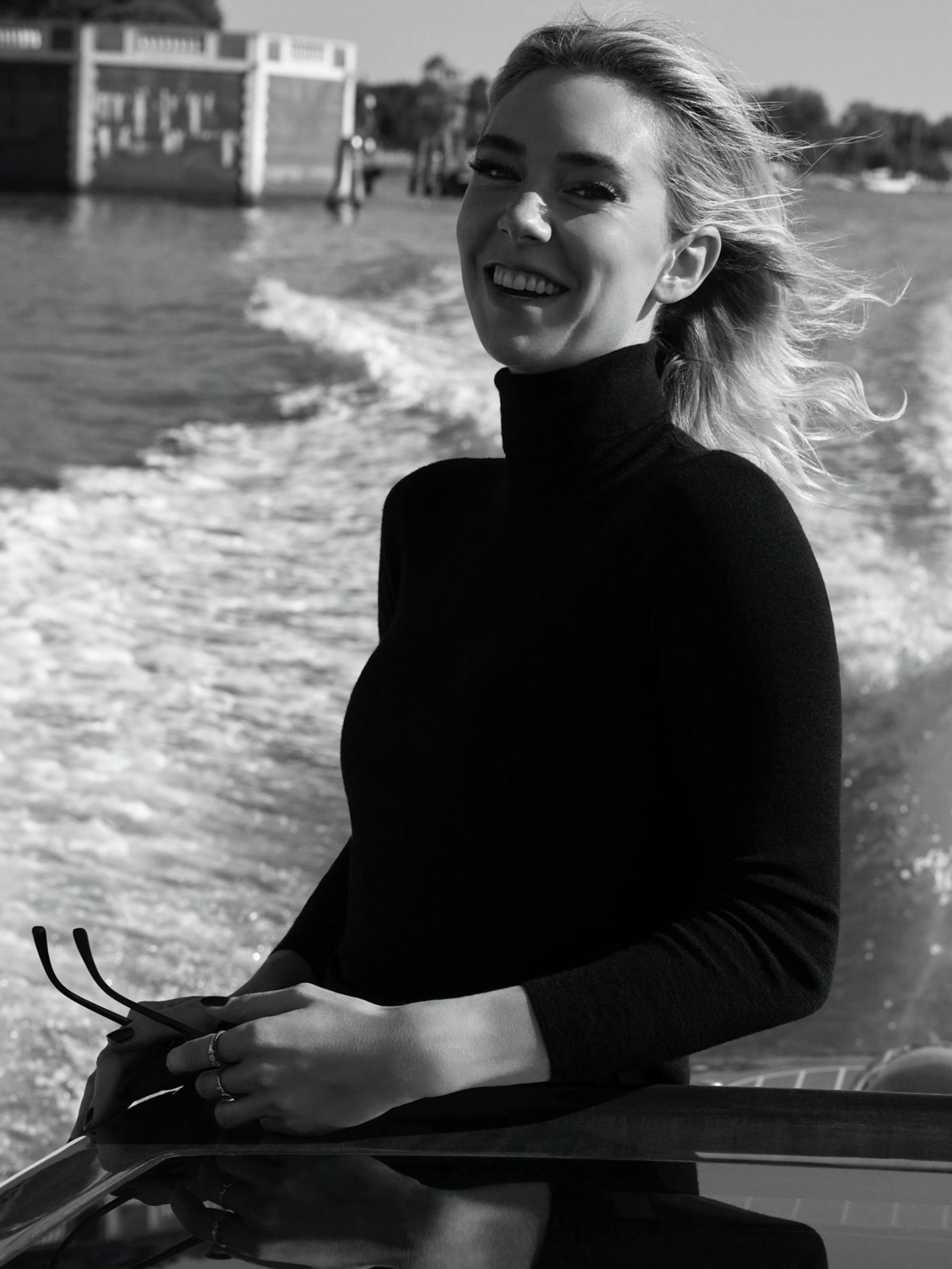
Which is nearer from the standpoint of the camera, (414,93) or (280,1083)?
(280,1083)

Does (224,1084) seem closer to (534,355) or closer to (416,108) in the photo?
(534,355)

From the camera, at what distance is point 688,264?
980 millimetres

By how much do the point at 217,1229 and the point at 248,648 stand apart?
149 inches

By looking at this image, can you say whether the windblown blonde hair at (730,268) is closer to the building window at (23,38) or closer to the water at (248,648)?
the water at (248,648)

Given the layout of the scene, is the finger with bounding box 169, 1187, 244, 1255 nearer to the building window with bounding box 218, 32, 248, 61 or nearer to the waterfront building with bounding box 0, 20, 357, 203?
the waterfront building with bounding box 0, 20, 357, 203

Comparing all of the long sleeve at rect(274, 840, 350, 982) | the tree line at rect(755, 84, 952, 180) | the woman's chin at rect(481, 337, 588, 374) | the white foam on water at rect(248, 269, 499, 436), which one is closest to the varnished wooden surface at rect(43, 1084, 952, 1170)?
the long sleeve at rect(274, 840, 350, 982)

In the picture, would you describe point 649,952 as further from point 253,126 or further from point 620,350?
point 253,126

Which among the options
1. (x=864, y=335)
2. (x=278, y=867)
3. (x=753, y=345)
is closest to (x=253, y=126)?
(x=864, y=335)

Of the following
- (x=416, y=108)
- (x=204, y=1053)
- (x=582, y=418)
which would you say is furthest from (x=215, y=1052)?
(x=416, y=108)

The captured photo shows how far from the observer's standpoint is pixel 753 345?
108cm

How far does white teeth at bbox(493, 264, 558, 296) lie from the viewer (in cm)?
93

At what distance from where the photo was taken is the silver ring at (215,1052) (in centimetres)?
77

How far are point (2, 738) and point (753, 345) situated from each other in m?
2.98

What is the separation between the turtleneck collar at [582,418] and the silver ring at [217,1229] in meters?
0.45
